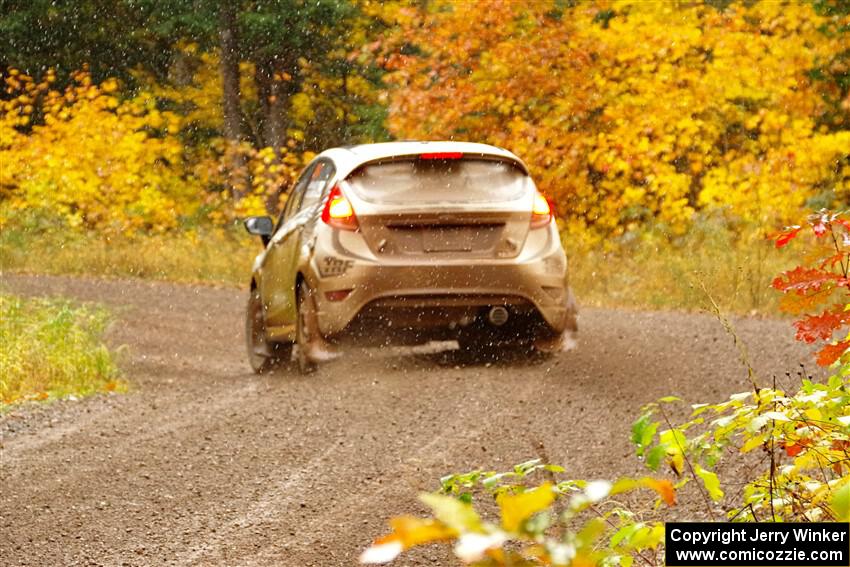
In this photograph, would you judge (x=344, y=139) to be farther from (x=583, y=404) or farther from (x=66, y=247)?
(x=583, y=404)

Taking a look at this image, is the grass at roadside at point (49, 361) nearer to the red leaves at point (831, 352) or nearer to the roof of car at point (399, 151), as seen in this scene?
the roof of car at point (399, 151)

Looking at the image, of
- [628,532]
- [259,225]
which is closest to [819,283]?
[628,532]

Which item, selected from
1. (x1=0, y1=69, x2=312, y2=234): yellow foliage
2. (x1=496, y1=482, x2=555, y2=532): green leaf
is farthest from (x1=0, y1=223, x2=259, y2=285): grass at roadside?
(x1=496, y1=482, x2=555, y2=532): green leaf

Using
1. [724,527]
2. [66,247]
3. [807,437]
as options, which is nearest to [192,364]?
[807,437]

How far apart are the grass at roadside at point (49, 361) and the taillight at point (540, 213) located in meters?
3.24

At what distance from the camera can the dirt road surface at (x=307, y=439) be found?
586 centimetres

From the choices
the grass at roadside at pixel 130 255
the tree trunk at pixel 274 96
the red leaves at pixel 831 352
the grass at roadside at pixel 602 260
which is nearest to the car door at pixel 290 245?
the grass at roadside at pixel 602 260

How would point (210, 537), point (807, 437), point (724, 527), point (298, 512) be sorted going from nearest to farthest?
point (724, 527)
point (807, 437)
point (210, 537)
point (298, 512)

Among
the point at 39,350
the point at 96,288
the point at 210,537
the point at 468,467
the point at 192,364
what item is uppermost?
the point at 210,537

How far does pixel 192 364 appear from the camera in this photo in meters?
13.0

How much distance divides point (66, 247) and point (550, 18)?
9190 mm

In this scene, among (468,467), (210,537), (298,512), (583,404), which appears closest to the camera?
(210,537)

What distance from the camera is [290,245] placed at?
36.6 ft

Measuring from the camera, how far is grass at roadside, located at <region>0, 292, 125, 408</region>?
Answer: 1049cm
